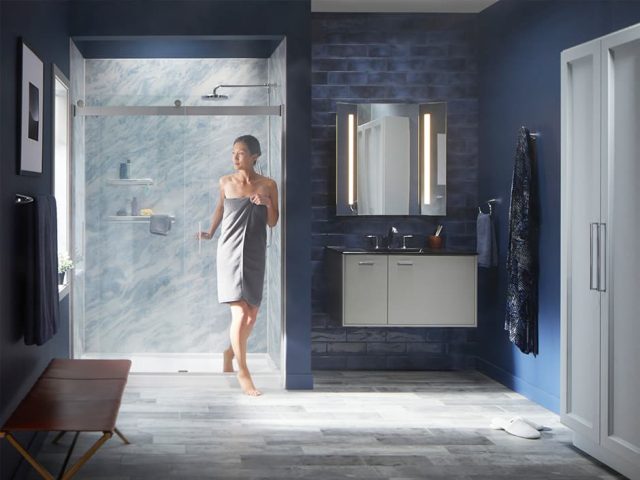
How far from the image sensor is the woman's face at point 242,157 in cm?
636

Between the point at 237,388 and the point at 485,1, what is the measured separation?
3.41 metres

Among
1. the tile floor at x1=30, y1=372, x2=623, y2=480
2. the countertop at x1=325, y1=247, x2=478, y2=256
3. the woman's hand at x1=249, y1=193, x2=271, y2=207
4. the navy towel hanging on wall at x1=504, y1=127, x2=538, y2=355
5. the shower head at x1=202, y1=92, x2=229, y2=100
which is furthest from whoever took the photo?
the countertop at x1=325, y1=247, x2=478, y2=256

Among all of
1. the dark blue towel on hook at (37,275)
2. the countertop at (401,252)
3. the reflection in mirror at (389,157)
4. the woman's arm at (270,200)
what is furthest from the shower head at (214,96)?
the dark blue towel on hook at (37,275)

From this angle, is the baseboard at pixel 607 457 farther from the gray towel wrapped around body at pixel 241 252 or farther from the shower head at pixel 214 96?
the shower head at pixel 214 96

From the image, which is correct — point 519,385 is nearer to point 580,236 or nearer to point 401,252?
point 401,252

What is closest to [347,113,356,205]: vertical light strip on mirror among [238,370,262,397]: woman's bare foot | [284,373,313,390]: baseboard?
[284,373,313,390]: baseboard

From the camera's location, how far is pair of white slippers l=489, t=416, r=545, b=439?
16.4 feet

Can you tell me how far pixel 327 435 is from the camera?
5004 mm

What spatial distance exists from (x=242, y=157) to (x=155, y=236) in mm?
830

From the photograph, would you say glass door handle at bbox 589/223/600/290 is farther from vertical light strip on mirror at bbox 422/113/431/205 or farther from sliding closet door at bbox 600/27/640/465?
vertical light strip on mirror at bbox 422/113/431/205

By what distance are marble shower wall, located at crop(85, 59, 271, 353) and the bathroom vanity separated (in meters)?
0.67

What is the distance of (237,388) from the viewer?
6.31 metres

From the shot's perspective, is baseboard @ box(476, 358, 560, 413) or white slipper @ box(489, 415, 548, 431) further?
baseboard @ box(476, 358, 560, 413)

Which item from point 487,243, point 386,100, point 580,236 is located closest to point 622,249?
point 580,236
